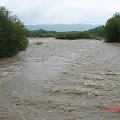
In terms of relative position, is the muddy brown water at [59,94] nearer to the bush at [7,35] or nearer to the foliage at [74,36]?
the bush at [7,35]

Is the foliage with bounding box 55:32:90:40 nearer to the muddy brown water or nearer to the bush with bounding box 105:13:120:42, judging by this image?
the bush with bounding box 105:13:120:42

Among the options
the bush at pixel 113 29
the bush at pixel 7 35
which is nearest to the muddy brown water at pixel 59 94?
the bush at pixel 7 35

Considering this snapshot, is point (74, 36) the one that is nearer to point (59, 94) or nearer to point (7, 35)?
point (7, 35)

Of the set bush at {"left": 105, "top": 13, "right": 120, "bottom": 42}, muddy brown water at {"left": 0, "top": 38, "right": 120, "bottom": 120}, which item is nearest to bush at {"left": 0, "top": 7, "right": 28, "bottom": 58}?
muddy brown water at {"left": 0, "top": 38, "right": 120, "bottom": 120}

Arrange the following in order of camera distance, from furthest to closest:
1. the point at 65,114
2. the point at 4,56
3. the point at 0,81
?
1. the point at 4,56
2. the point at 0,81
3. the point at 65,114

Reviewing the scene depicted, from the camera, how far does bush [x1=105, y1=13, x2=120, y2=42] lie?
63.7 m

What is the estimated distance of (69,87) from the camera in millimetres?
17188

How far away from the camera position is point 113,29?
2534 inches

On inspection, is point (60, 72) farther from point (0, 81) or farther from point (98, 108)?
point (98, 108)

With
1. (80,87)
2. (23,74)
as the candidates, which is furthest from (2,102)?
(23,74)

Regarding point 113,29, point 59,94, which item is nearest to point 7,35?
point 59,94

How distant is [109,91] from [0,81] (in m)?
6.81

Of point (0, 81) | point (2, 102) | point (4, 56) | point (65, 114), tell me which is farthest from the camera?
point (4, 56)

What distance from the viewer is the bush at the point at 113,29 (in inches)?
2509
